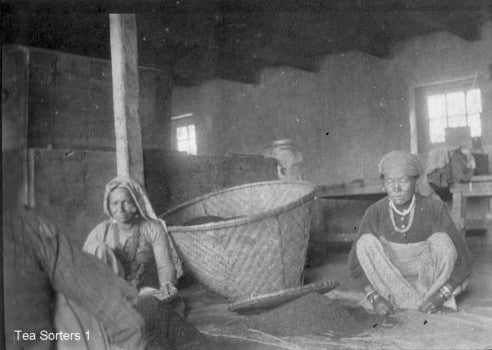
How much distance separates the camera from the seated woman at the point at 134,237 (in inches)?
94.0

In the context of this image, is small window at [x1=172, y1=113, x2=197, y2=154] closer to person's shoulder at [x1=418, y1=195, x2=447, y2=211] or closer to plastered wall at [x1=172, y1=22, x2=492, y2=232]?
plastered wall at [x1=172, y1=22, x2=492, y2=232]

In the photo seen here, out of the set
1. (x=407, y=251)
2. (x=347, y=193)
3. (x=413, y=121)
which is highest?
(x=413, y=121)

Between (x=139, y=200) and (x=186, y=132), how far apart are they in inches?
190

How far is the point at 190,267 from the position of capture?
2617 millimetres

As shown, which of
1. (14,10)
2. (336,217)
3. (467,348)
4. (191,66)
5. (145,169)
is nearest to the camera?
(14,10)

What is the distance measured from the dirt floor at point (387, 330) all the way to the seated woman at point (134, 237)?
10.6 inches

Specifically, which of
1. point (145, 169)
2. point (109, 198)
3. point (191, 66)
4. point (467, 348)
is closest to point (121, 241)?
point (109, 198)

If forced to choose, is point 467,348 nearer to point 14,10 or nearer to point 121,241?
point 121,241

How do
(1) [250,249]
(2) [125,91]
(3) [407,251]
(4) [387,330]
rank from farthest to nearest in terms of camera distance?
1. (2) [125,91]
2. (1) [250,249]
3. (3) [407,251]
4. (4) [387,330]

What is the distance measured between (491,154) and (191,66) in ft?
9.94

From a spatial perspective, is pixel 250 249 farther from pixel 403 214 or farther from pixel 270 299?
pixel 403 214

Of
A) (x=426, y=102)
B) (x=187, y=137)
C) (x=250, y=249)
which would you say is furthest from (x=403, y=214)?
(x=187, y=137)

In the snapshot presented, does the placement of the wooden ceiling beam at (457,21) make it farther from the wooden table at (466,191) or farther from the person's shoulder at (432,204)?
the person's shoulder at (432,204)

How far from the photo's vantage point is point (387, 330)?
6.39 feet
